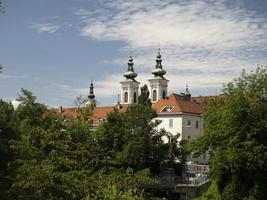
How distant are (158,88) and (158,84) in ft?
2.82

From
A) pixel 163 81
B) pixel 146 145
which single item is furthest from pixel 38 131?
pixel 163 81

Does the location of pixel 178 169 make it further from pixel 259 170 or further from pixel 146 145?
pixel 259 170

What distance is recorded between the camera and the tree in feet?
114

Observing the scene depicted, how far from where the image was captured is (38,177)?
2384cm

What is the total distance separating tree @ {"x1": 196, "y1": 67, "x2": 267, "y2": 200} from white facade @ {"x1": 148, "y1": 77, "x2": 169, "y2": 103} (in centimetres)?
7993

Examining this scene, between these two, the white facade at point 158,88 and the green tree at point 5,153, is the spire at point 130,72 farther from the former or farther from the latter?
the green tree at point 5,153

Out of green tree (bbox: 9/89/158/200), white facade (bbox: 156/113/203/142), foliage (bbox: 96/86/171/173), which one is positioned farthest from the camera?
white facade (bbox: 156/113/203/142)

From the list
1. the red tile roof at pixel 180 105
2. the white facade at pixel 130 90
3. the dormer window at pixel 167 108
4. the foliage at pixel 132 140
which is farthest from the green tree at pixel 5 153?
the white facade at pixel 130 90

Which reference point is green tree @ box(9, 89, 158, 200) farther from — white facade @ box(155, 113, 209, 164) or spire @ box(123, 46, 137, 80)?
spire @ box(123, 46, 137, 80)

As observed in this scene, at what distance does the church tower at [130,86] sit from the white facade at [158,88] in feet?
13.5

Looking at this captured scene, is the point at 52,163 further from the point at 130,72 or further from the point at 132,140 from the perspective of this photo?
the point at 130,72

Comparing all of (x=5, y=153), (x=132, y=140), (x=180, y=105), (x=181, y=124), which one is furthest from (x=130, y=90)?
(x=5, y=153)

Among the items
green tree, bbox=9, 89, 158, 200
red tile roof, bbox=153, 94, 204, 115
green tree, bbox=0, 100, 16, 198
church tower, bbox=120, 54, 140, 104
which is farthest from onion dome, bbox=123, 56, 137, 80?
green tree, bbox=0, 100, 16, 198

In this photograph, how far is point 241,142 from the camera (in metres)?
35.5
